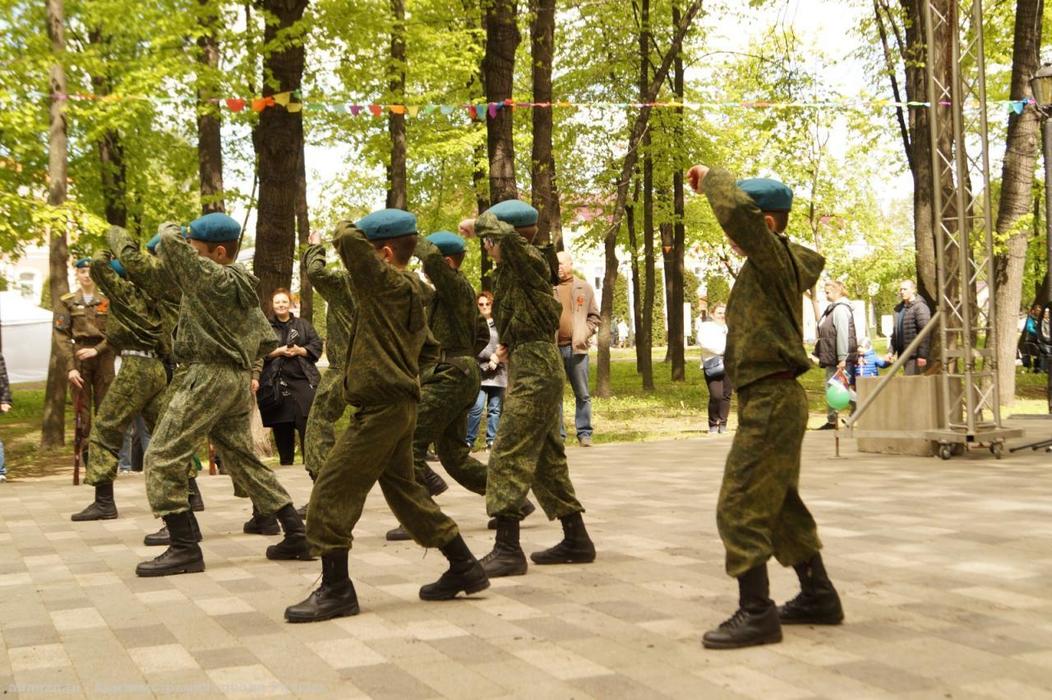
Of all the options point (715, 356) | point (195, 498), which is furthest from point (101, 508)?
point (715, 356)

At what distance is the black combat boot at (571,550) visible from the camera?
723 centimetres

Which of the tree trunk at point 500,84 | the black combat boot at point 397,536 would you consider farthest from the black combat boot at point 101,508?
the tree trunk at point 500,84

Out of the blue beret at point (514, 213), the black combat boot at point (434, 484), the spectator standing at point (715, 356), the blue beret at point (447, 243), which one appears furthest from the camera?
the spectator standing at point (715, 356)

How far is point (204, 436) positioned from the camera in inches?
295

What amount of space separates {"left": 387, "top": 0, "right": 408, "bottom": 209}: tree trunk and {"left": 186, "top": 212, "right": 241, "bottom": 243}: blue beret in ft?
39.1

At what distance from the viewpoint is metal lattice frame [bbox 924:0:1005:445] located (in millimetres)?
12641

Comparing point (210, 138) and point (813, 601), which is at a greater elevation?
point (210, 138)

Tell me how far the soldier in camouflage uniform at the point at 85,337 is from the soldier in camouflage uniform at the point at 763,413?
8.24m

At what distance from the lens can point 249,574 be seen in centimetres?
722

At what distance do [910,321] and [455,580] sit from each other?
1148cm

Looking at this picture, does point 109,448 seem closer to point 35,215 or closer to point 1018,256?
point 35,215

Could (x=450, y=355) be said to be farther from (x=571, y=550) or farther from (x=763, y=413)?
(x=763, y=413)

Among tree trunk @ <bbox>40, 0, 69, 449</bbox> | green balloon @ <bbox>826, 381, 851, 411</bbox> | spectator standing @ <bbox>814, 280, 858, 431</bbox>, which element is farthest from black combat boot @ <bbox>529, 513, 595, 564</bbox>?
tree trunk @ <bbox>40, 0, 69, 449</bbox>

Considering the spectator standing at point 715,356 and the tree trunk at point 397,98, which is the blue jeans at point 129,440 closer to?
the spectator standing at point 715,356
